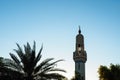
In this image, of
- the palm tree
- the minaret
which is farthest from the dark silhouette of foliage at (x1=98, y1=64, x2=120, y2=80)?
the minaret

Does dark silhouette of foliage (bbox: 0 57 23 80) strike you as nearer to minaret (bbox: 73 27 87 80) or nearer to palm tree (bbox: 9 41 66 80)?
palm tree (bbox: 9 41 66 80)

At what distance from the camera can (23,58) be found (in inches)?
961

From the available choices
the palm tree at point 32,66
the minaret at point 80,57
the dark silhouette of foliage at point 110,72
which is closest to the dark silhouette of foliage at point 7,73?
the palm tree at point 32,66

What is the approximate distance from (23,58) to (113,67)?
1521 centimetres

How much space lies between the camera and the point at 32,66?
24.5 meters

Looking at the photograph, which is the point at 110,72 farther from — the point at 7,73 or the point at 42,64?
the point at 7,73

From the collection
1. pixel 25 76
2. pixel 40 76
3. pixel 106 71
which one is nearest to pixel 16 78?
pixel 25 76

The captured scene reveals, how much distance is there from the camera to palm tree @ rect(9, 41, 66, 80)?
963 inches

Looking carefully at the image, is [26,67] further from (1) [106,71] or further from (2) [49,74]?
(1) [106,71]

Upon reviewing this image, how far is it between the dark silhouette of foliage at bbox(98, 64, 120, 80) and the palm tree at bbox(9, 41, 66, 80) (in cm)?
1081

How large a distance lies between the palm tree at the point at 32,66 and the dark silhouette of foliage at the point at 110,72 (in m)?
10.8

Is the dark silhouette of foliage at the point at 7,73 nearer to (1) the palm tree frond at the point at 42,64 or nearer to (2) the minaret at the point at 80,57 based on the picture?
(1) the palm tree frond at the point at 42,64

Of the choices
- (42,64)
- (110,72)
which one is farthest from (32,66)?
(110,72)

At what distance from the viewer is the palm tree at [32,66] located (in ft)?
80.3
